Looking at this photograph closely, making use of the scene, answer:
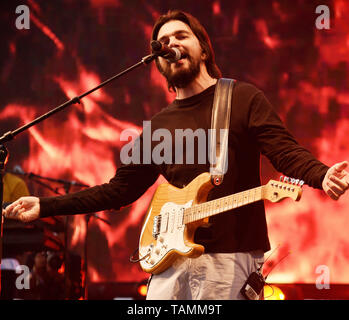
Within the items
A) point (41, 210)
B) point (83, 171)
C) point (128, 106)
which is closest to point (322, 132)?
point (128, 106)

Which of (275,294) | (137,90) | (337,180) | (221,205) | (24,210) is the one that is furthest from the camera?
(137,90)

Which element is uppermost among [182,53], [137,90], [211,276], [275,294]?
[137,90]

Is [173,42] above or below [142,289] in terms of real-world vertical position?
above

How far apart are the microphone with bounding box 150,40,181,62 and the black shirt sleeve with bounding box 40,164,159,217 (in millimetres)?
574

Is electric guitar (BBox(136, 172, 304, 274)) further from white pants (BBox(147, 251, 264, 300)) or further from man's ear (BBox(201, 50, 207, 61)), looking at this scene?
man's ear (BBox(201, 50, 207, 61))

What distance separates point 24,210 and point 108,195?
44 cm

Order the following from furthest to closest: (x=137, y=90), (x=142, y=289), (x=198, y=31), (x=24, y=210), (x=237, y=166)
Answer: (x=137, y=90) → (x=142, y=289) → (x=198, y=31) → (x=24, y=210) → (x=237, y=166)

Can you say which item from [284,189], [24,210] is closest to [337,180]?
[284,189]

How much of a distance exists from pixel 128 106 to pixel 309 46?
230cm

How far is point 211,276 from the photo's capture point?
2.20 meters

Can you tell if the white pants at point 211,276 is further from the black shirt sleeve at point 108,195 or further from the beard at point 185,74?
the beard at point 185,74

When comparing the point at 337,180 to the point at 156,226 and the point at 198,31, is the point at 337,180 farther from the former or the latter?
the point at 198,31

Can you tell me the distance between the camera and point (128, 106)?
636cm
